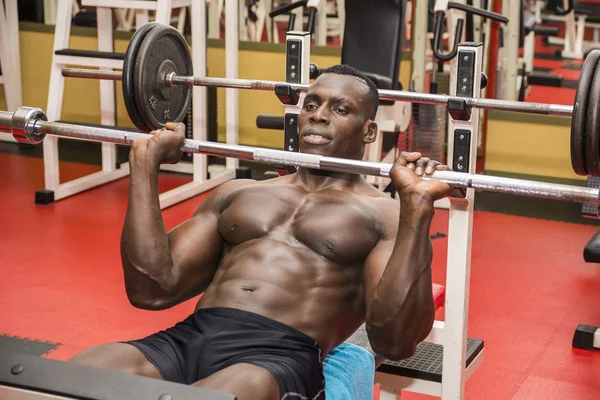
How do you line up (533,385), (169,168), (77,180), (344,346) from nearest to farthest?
(344,346), (533,385), (77,180), (169,168)

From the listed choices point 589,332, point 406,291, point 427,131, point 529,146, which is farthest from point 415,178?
point 529,146

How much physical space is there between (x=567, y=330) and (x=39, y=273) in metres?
2.36

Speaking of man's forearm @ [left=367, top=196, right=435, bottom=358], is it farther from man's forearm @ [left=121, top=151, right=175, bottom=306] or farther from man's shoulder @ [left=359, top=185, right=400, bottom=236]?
man's forearm @ [left=121, top=151, right=175, bottom=306]

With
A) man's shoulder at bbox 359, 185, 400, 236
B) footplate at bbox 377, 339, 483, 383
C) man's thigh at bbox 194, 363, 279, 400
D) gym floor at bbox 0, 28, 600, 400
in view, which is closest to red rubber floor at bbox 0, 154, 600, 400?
gym floor at bbox 0, 28, 600, 400

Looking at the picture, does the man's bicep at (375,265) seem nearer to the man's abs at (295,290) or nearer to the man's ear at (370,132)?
the man's abs at (295,290)

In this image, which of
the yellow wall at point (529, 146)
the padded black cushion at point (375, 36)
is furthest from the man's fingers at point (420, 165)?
the yellow wall at point (529, 146)

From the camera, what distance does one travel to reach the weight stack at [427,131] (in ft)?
17.7

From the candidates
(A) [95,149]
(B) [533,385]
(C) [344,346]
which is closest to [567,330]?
(B) [533,385]

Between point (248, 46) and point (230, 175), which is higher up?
point (248, 46)

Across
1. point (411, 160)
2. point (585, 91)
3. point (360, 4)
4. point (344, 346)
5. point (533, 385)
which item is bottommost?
point (533, 385)

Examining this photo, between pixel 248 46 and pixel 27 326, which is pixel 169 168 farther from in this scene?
pixel 27 326

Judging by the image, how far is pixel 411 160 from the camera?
214cm

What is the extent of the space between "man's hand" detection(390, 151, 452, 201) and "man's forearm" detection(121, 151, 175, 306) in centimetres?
63

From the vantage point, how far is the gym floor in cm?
343
